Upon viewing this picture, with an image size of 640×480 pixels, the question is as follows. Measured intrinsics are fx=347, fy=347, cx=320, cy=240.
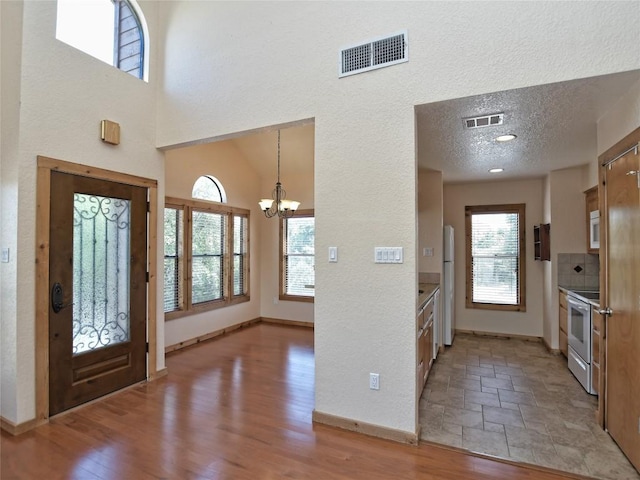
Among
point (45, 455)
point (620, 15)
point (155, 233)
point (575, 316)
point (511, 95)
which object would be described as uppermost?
point (620, 15)

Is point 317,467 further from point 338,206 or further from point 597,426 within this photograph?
point 597,426

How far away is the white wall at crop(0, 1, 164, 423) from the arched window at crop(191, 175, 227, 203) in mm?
2101

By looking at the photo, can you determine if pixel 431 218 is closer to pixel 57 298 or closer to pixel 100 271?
pixel 100 271

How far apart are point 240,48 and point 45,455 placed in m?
3.50

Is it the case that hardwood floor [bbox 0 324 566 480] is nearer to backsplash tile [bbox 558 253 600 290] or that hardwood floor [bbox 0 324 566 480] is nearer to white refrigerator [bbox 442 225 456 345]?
white refrigerator [bbox 442 225 456 345]

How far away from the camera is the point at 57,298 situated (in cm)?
284

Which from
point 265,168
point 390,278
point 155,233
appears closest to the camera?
point 390,278

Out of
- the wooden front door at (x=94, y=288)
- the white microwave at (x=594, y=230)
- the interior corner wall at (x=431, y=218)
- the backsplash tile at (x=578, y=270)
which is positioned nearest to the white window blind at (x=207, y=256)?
the wooden front door at (x=94, y=288)

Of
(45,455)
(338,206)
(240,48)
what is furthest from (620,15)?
(45,455)

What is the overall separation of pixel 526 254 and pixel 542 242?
57cm

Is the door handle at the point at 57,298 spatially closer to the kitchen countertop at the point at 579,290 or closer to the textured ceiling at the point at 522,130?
the textured ceiling at the point at 522,130

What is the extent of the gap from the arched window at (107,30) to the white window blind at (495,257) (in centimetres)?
511

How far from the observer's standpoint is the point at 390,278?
2.54 m

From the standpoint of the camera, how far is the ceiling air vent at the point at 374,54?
8.25 feet
